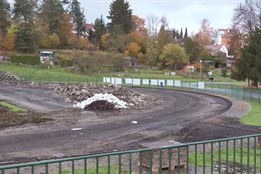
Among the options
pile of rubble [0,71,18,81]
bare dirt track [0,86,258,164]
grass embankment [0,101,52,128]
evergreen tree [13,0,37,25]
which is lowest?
bare dirt track [0,86,258,164]

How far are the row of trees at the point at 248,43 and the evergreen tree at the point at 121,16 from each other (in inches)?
1791

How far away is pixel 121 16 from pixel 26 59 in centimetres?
3585

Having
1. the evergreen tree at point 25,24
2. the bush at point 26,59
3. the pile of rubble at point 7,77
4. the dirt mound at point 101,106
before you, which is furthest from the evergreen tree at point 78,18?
the dirt mound at point 101,106

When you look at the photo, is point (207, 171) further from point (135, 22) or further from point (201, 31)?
point (201, 31)

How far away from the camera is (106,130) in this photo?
22297 mm

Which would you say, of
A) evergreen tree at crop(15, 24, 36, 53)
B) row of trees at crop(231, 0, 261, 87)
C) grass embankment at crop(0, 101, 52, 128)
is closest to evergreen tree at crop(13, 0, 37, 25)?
evergreen tree at crop(15, 24, 36, 53)

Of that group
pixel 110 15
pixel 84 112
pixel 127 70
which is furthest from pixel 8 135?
pixel 110 15

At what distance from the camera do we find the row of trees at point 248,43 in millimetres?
51328

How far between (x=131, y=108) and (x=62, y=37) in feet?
243

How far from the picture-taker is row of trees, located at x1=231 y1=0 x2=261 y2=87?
51.3 metres

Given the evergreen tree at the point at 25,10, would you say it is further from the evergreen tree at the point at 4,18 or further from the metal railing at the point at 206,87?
the metal railing at the point at 206,87

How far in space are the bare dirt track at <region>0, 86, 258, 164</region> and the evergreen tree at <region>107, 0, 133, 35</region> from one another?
261 ft

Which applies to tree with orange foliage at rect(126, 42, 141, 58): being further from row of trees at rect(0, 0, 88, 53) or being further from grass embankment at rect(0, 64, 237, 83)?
row of trees at rect(0, 0, 88, 53)

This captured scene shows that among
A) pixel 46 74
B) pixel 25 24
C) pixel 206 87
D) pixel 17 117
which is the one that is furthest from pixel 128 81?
pixel 17 117
